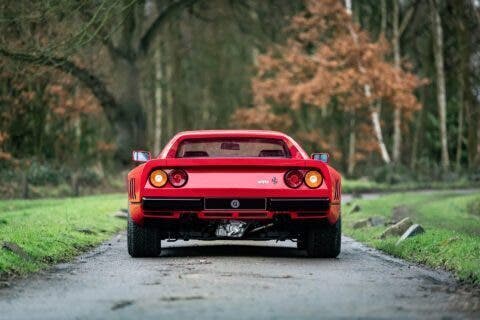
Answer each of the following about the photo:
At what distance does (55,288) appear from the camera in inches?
356

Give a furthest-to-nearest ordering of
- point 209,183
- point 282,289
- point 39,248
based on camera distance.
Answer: point 39,248
point 209,183
point 282,289

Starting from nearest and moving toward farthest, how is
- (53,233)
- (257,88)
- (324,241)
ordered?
(324,241) → (53,233) → (257,88)

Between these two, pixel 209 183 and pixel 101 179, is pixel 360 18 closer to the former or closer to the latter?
pixel 101 179

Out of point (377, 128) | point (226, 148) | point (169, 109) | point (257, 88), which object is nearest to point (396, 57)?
point (377, 128)

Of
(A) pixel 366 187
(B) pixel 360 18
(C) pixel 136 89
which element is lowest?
(A) pixel 366 187

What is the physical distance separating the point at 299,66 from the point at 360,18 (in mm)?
6022

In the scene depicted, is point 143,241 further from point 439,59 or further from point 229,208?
point 439,59

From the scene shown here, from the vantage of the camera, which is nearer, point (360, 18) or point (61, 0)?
point (61, 0)

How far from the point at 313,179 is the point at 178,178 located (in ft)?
4.49

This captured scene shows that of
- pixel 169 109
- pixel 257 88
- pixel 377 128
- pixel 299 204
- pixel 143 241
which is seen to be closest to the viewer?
pixel 299 204

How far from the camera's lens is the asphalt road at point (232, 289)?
754 cm

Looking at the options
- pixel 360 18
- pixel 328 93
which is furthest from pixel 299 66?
pixel 360 18

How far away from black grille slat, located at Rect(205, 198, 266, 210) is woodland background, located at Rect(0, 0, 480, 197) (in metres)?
11.2

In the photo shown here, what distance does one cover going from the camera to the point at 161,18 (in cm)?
3416
